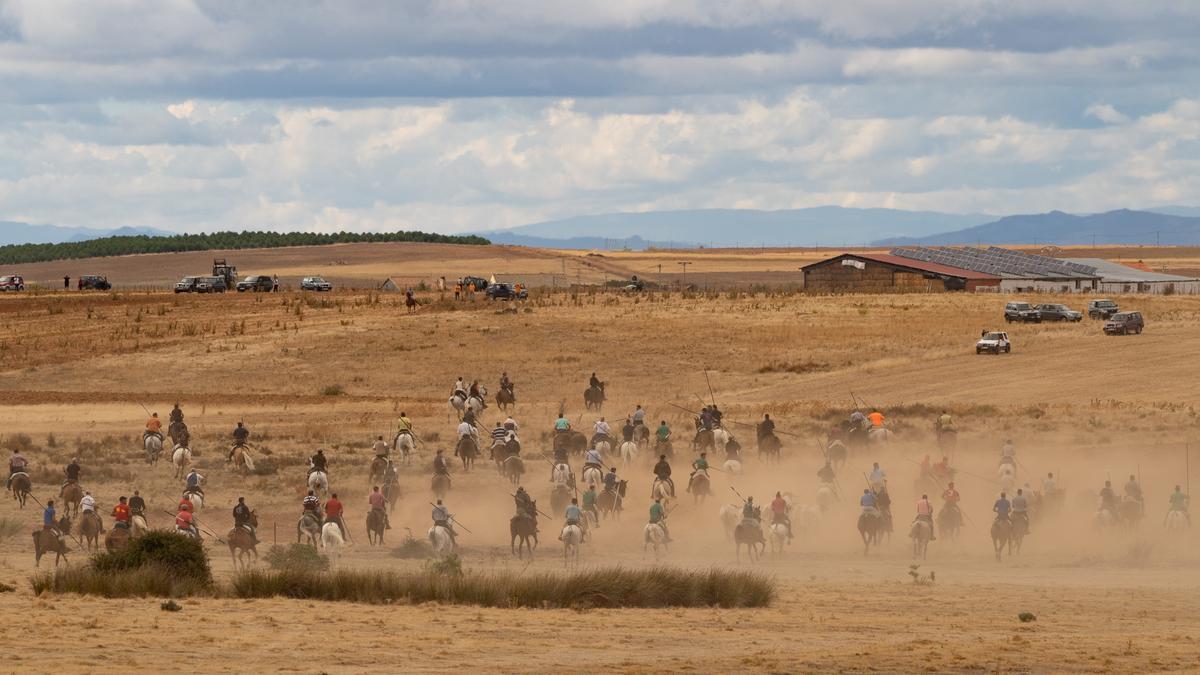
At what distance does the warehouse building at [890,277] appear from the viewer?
11438 centimetres

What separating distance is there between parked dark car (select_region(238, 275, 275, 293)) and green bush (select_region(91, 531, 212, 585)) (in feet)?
259

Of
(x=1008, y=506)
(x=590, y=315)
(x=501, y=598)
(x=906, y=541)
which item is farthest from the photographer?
(x=590, y=315)

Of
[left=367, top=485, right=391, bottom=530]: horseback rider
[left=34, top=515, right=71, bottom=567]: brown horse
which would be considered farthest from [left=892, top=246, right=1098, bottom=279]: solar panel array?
[left=34, top=515, right=71, bottom=567]: brown horse

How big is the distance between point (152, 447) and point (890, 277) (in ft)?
274

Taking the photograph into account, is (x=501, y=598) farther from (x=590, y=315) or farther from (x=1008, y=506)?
(x=590, y=315)

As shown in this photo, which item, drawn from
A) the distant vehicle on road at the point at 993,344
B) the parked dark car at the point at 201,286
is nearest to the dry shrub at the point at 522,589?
the distant vehicle on road at the point at 993,344

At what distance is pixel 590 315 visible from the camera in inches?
3263

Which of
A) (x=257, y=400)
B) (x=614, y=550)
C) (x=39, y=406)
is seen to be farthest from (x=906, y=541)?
(x=39, y=406)

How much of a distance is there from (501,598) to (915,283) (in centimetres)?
9525

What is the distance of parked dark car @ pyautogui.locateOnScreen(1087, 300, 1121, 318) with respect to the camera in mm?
84562

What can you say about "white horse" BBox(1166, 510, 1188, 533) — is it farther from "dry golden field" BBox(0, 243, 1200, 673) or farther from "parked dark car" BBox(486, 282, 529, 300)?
"parked dark car" BBox(486, 282, 529, 300)

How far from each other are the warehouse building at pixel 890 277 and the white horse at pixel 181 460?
75305 mm

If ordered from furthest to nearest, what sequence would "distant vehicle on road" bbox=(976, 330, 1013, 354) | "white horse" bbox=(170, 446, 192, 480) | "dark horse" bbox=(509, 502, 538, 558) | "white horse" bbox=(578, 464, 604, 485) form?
1. "distant vehicle on road" bbox=(976, 330, 1013, 354)
2. "white horse" bbox=(170, 446, 192, 480)
3. "white horse" bbox=(578, 464, 604, 485)
4. "dark horse" bbox=(509, 502, 538, 558)

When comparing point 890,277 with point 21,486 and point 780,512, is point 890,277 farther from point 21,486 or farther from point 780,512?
point 21,486
